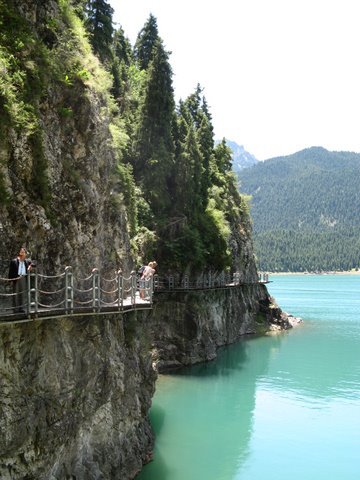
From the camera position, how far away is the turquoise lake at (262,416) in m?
25.9

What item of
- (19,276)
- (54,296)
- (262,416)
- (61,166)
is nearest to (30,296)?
(19,276)

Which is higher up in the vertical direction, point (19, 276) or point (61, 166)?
point (61, 166)

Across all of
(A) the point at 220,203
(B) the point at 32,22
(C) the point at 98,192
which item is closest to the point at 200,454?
(C) the point at 98,192

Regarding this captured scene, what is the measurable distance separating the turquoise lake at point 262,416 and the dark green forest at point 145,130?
1034cm

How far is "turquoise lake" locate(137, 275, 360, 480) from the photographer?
2586cm

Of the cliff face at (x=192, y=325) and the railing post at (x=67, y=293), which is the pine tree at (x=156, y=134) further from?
the railing post at (x=67, y=293)

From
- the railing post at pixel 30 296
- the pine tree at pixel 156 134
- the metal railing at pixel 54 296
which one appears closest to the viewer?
the railing post at pixel 30 296

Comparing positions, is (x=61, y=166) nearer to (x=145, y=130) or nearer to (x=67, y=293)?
(x=67, y=293)

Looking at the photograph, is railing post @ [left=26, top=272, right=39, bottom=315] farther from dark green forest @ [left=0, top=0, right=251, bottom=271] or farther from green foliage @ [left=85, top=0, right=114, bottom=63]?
green foliage @ [left=85, top=0, right=114, bottom=63]

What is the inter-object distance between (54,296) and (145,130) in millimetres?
30499

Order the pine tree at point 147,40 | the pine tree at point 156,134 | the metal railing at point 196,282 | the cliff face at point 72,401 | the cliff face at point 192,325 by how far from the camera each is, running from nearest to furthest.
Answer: the cliff face at point 72,401
the metal railing at point 196,282
the cliff face at point 192,325
the pine tree at point 156,134
the pine tree at point 147,40

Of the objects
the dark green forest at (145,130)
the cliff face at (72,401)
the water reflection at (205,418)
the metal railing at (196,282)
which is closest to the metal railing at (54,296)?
the cliff face at (72,401)

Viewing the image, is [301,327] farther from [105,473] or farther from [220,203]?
[105,473]

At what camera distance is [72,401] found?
60.3ft
